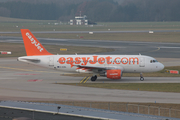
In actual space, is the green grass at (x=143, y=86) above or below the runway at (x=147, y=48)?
below

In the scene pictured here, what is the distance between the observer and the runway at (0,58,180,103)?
127 ft

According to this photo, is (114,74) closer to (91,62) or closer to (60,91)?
(91,62)

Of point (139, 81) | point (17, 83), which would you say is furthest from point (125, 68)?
point (17, 83)

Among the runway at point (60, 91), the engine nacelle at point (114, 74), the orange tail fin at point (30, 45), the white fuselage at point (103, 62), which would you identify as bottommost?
the runway at point (60, 91)

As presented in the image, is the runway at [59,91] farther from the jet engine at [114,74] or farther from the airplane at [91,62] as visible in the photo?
the airplane at [91,62]

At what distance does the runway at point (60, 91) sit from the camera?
38.8 metres

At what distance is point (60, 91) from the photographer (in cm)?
4350

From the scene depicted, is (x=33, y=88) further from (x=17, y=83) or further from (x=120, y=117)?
(x=120, y=117)

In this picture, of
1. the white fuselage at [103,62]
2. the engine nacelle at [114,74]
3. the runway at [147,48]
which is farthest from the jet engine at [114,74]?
the runway at [147,48]

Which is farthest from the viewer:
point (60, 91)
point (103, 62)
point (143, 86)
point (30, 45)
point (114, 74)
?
point (30, 45)

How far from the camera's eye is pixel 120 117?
78.6ft

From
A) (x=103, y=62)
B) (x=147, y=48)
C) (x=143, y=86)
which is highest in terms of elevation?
(x=147, y=48)

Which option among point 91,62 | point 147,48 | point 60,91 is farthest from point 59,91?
point 147,48

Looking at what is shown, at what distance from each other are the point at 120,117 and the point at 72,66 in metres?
29.8
